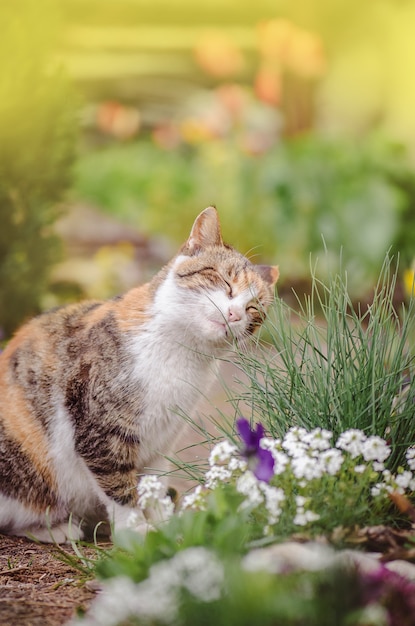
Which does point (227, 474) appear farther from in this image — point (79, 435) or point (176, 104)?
point (176, 104)

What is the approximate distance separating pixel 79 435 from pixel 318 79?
634cm

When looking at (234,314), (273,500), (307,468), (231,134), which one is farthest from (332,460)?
(231,134)

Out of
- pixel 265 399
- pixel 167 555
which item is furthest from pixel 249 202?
pixel 167 555

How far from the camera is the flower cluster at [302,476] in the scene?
2.06 meters

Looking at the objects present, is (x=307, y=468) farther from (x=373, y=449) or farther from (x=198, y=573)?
(x=198, y=573)

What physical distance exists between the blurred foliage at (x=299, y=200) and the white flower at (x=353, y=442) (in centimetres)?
410

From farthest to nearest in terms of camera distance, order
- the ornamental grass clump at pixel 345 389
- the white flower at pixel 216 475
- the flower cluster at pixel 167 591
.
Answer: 1. the ornamental grass clump at pixel 345 389
2. the white flower at pixel 216 475
3. the flower cluster at pixel 167 591

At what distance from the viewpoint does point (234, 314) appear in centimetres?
262

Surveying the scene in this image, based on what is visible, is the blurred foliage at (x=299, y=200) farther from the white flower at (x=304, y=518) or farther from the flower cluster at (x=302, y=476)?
the white flower at (x=304, y=518)

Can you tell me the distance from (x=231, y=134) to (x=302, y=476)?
19.8ft

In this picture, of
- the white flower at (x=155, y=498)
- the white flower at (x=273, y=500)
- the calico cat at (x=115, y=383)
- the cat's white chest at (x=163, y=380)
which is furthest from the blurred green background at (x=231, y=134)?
the white flower at (x=273, y=500)

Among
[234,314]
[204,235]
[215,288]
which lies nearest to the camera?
[234,314]

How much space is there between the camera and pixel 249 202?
7.04m

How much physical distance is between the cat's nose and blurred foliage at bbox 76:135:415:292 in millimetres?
3657
